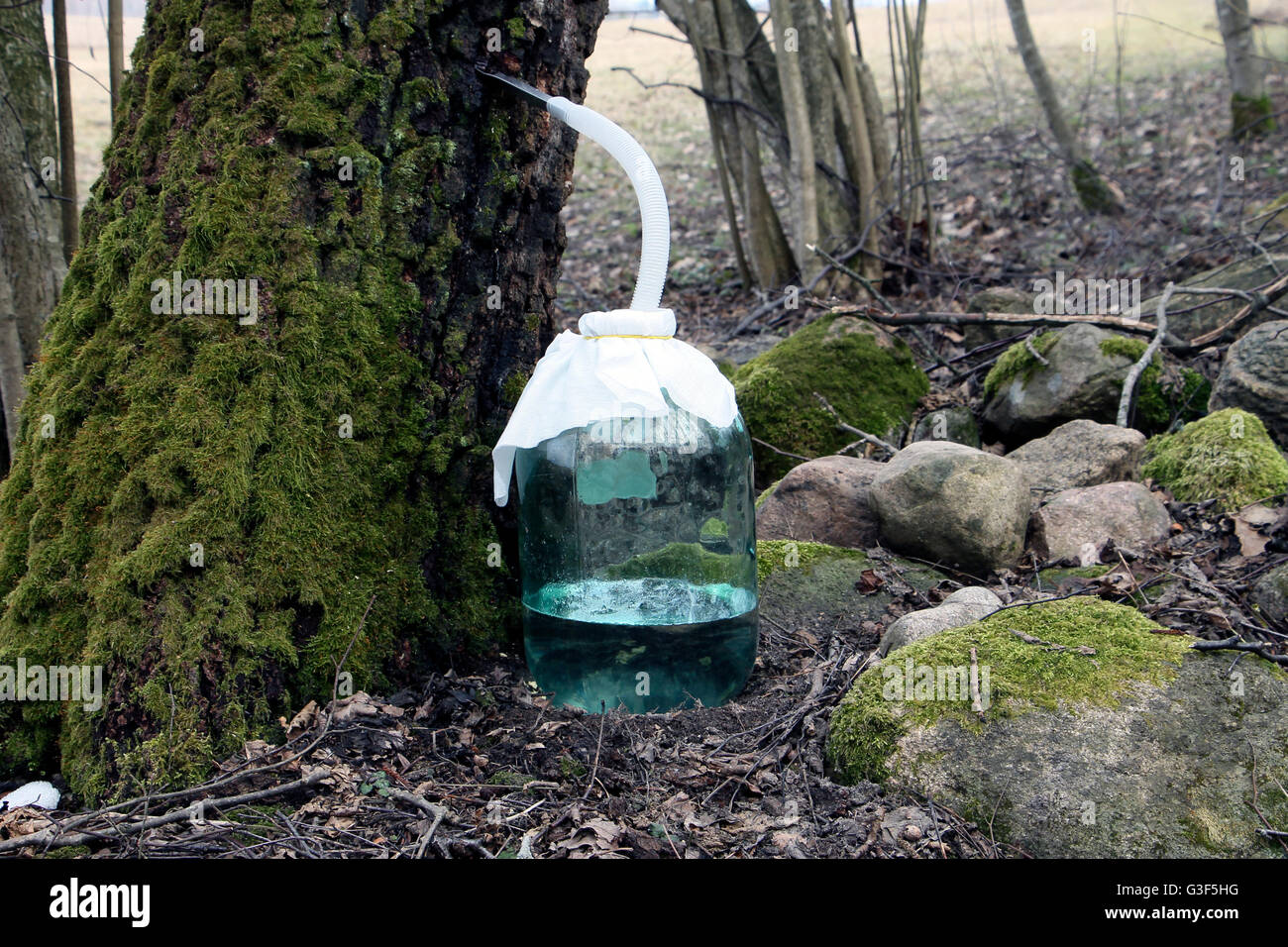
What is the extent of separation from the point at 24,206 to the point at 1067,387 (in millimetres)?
5241

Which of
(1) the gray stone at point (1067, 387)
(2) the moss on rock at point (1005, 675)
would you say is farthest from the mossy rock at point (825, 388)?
(2) the moss on rock at point (1005, 675)

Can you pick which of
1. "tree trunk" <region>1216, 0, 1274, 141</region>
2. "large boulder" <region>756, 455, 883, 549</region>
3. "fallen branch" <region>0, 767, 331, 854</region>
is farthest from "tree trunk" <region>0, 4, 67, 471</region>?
"tree trunk" <region>1216, 0, 1274, 141</region>

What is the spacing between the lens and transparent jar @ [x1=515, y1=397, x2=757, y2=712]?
10.1ft

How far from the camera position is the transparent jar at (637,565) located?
10.1ft

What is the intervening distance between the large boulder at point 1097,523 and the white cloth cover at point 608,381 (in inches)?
72.0

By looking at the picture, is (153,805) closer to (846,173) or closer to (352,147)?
(352,147)

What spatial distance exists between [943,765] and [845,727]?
29cm

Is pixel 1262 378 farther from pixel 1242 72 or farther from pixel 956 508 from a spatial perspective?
pixel 1242 72

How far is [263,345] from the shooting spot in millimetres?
2646

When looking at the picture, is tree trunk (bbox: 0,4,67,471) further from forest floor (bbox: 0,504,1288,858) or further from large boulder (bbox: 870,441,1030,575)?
large boulder (bbox: 870,441,1030,575)

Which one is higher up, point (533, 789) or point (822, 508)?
point (822, 508)

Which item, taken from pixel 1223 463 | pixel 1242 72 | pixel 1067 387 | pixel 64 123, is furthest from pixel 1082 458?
pixel 1242 72

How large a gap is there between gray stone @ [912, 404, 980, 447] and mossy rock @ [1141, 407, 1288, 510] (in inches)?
37.6

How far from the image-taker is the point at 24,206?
13.6ft
